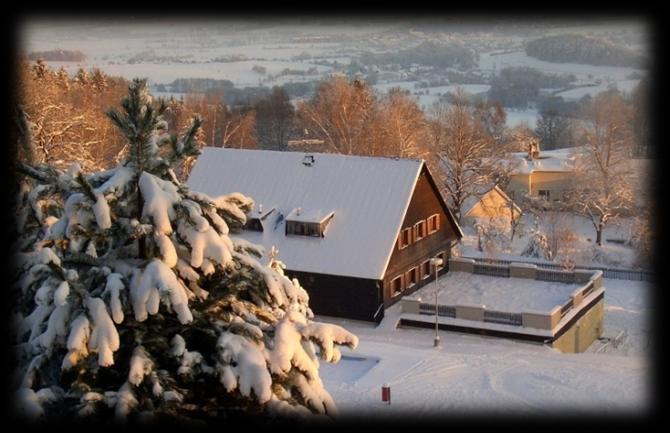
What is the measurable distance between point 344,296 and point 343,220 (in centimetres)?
225

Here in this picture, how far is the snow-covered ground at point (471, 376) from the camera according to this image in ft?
50.6

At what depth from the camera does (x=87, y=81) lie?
164ft

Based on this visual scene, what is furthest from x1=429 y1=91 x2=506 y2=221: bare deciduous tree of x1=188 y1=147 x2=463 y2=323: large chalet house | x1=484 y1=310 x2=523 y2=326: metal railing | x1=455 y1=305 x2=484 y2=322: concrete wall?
x1=484 y1=310 x2=523 y2=326: metal railing

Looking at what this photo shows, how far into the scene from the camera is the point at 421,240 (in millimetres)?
24766

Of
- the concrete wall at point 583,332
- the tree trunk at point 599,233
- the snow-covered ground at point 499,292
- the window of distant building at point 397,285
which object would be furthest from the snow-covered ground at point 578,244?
the window of distant building at point 397,285

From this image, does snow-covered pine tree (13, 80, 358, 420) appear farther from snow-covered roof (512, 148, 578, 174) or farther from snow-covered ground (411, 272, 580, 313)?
snow-covered roof (512, 148, 578, 174)

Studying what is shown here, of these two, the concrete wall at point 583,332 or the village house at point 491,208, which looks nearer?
the concrete wall at point 583,332

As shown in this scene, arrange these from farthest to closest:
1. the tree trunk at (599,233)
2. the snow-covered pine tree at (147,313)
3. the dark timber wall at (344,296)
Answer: the tree trunk at (599,233), the dark timber wall at (344,296), the snow-covered pine tree at (147,313)

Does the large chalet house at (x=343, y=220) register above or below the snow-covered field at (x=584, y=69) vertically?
below

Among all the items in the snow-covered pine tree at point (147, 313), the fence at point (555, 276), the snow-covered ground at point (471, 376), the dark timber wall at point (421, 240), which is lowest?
the snow-covered ground at point (471, 376)

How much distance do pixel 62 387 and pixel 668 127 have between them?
4404 millimetres

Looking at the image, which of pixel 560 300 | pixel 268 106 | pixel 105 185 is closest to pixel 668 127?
pixel 105 185

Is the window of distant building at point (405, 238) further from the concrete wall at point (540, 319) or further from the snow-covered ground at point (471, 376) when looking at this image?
the concrete wall at point (540, 319)

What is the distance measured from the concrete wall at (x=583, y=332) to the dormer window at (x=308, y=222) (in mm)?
6555
